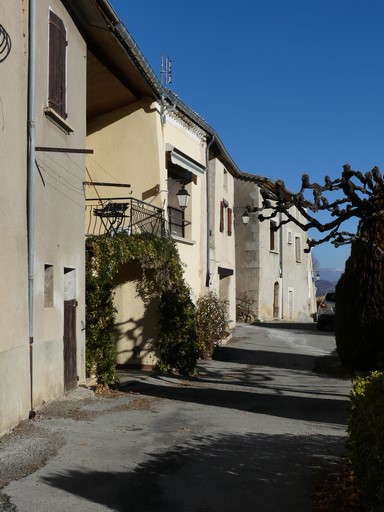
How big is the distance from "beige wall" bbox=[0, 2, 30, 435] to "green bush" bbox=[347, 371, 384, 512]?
4237mm

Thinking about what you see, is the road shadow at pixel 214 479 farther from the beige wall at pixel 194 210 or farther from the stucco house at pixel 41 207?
the beige wall at pixel 194 210

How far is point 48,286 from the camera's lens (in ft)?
34.5

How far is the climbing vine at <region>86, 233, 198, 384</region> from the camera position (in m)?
13.1

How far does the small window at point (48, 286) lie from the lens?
10.4 metres

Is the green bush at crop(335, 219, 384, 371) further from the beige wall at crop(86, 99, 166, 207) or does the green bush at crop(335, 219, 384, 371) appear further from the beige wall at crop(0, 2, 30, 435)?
the beige wall at crop(0, 2, 30, 435)

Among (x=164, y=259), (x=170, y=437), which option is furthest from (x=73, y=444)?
(x=164, y=259)

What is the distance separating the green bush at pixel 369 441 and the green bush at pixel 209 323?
1361 centimetres

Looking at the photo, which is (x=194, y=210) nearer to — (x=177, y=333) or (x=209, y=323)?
(x=209, y=323)

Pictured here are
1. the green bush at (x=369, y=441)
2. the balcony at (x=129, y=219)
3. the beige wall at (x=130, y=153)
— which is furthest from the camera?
the beige wall at (x=130, y=153)

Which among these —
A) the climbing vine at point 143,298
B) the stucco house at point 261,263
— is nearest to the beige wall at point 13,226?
the climbing vine at point 143,298

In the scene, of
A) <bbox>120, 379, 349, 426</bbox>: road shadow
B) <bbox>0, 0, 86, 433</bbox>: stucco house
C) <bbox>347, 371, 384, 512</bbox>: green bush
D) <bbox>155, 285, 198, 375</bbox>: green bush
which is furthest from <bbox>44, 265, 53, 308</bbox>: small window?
<bbox>347, 371, 384, 512</bbox>: green bush

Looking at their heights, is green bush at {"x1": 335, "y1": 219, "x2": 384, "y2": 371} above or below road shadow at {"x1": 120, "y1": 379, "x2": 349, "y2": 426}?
above

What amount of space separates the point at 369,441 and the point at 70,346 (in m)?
7.57

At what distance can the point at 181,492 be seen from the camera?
20.0ft
